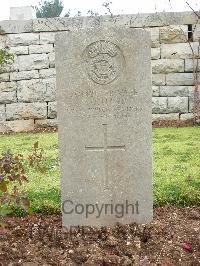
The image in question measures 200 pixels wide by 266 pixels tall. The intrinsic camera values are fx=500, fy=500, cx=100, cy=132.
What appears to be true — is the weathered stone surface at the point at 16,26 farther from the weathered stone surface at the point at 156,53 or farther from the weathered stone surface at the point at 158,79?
the weathered stone surface at the point at 158,79

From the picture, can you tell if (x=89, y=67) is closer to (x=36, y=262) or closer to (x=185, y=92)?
(x=36, y=262)

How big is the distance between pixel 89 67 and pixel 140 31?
1.58 feet

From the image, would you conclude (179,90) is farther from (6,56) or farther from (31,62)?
(6,56)

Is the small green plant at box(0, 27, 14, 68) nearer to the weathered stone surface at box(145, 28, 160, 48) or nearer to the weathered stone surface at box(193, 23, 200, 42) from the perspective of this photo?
the weathered stone surface at box(145, 28, 160, 48)

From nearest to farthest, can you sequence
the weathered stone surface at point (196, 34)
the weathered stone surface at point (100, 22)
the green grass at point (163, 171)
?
the green grass at point (163, 171) → the weathered stone surface at point (100, 22) → the weathered stone surface at point (196, 34)

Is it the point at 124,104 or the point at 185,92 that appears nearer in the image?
the point at 124,104

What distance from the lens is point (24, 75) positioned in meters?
10.6

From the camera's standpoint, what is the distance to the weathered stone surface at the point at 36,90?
10562 mm

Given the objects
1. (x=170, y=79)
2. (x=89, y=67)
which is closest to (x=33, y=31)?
(x=170, y=79)

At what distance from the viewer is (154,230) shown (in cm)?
399

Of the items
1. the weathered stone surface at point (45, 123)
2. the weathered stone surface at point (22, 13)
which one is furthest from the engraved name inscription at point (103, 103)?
the weathered stone surface at point (22, 13)

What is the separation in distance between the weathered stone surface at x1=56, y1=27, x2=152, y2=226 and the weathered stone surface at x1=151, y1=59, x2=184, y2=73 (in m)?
6.61

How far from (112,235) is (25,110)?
23.0 feet

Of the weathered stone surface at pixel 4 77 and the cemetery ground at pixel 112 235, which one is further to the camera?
the weathered stone surface at pixel 4 77
